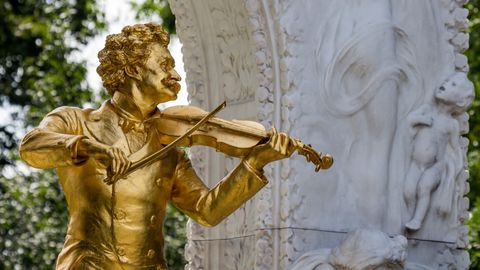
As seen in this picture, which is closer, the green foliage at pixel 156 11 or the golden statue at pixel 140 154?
the golden statue at pixel 140 154

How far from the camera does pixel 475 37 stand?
16641 millimetres

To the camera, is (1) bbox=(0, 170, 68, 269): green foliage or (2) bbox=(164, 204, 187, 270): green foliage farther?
(1) bbox=(0, 170, 68, 269): green foliage

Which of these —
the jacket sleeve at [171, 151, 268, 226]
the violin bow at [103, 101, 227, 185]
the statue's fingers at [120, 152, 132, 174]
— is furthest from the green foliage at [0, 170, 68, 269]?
the statue's fingers at [120, 152, 132, 174]

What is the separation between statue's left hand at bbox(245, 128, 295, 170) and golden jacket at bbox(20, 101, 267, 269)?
0.11 metres

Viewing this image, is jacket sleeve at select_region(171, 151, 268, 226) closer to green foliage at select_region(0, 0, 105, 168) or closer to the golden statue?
the golden statue

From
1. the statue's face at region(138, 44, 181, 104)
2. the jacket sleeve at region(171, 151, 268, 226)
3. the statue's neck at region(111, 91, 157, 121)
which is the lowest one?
the jacket sleeve at region(171, 151, 268, 226)

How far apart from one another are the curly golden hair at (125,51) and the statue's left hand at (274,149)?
658mm

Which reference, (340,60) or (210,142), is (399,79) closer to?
(340,60)

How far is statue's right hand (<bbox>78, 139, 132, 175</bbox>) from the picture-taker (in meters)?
7.59

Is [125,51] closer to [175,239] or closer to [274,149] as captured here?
[274,149]

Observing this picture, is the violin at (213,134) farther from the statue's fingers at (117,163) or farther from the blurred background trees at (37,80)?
the blurred background trees at (37,80)

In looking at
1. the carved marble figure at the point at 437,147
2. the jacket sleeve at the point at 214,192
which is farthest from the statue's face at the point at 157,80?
the carved marble figure at the point at 437,147

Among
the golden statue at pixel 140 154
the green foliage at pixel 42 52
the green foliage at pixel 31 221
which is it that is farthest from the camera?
the green foliage at pixel 42 52

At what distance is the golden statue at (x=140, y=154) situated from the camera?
8.18m
